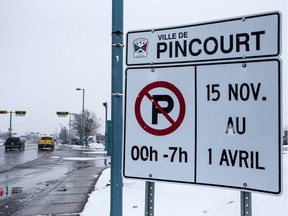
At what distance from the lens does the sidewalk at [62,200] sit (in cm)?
786

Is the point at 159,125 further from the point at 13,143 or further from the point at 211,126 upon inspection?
the point at 13,143

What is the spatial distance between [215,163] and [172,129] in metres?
0.35

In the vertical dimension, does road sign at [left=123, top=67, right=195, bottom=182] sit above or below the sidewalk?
above

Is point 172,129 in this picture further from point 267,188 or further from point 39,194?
point 39,194

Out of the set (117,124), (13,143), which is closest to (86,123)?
(13,143)

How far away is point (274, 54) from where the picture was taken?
74.6 inches

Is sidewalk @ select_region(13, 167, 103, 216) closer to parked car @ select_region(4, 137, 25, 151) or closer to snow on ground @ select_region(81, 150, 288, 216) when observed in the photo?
snow on ground @ select_region(81, 150, 288, 216)

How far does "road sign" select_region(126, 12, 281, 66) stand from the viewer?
1915mm

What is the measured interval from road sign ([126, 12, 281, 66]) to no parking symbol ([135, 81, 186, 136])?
182 mm

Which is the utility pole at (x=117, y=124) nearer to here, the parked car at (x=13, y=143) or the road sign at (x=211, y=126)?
the road sign at (x=211, y=126)

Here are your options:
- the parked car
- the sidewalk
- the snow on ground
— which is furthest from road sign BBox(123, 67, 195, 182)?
the parked car

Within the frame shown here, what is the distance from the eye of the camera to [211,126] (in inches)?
79.3

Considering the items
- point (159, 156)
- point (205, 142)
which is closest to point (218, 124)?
point (205, 142)

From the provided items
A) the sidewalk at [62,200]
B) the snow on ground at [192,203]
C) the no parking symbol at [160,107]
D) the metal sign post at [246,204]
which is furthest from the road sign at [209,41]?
the sidewalk at [62,200]
